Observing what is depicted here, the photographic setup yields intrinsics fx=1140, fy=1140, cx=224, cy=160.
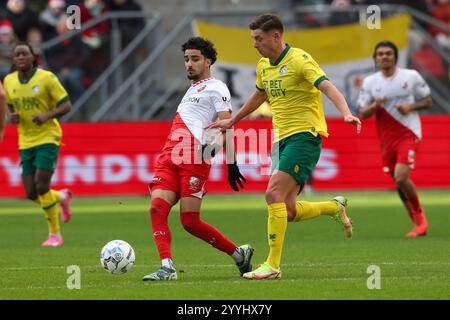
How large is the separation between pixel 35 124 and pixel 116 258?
5214 mm

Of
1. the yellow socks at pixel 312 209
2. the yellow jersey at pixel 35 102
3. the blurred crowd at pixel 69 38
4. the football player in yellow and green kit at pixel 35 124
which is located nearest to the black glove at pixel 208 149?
the yellow socks at pixel 312 209

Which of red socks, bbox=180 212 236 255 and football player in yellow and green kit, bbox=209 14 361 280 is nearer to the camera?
football player in yellow and green kit, bbox=209 14 361 280

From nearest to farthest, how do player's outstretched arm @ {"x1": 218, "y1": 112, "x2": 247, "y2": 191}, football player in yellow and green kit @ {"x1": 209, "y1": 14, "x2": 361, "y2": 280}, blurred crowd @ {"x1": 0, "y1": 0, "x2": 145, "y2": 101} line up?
football player in yellow and green kit @ {"x1": 209, "y1": 14, "x2": 361, "y2": 280} → player's outstretched arm @ {"x1": 218, "y1": 112, "x2": 247, "y2": 191} → blurred crowd @ {"x1": 0, "y1": 0, "x2": 145, "y2": 101}

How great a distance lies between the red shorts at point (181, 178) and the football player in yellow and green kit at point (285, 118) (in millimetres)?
460

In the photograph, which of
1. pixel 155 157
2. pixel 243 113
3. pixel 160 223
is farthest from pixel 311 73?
pixel 155 157

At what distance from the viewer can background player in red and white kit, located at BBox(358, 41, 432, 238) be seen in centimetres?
1587

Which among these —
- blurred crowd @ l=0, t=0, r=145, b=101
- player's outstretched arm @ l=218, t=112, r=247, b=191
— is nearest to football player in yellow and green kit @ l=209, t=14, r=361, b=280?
player's outstretched arm @ l=218, t=112, r=247, b=191

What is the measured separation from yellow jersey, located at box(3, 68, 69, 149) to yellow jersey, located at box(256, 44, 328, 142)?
207 inches

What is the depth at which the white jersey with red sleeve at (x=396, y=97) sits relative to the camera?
16.2 metres

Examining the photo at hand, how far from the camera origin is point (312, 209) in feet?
36.7

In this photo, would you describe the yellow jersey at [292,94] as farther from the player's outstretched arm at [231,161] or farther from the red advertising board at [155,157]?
the red advertising board at [155,157]

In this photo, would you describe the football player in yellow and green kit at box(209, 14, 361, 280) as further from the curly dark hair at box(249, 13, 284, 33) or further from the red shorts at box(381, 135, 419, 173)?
the red shorts at box(381, 135, 419, 173)
